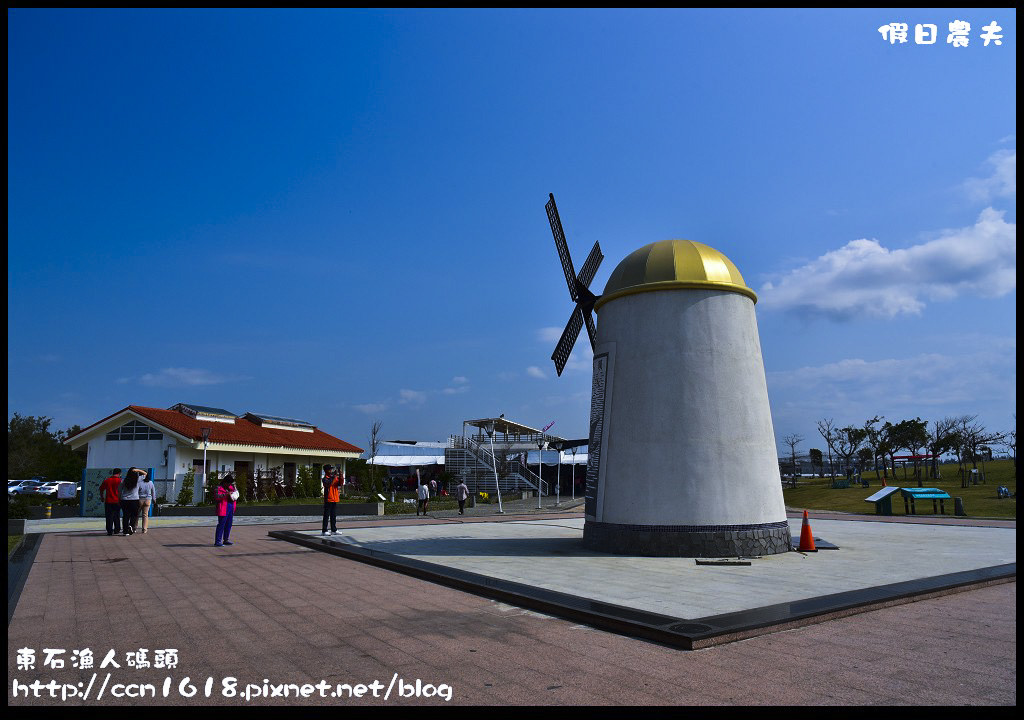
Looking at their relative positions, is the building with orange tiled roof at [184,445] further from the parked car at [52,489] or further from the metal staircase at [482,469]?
the metal staircase at [482,469]

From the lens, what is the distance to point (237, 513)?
1079 inches

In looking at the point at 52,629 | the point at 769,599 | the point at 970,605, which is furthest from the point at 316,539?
the point at 970,605

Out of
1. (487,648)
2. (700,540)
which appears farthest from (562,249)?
(487,648)

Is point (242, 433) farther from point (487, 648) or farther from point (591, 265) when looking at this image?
point (487, 648)

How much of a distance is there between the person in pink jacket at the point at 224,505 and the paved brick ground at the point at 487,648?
5.19 m

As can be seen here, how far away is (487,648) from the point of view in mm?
6004

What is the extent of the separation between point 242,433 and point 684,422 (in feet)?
107

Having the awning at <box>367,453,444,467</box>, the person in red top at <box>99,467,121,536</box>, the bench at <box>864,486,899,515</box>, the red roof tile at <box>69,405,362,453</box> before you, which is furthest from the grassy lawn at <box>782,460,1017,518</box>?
the awning at <box>367,453,444,467</box>

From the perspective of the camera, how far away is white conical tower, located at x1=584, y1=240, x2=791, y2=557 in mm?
12266

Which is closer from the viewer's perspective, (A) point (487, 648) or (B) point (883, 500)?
(A) point (487, 648)

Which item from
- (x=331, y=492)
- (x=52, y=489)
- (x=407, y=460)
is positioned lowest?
(x=52, y=489)

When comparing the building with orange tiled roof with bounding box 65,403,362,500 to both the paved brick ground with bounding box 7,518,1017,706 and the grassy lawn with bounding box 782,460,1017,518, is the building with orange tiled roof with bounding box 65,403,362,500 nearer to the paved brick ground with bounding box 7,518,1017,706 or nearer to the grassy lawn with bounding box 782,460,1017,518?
the paved brick ground with bounding box 7,518,1017,706

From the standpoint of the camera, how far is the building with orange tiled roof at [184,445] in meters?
33.6

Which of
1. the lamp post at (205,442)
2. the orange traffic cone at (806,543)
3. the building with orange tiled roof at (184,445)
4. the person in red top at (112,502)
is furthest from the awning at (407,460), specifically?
the orange traffic cone at (806,543)
